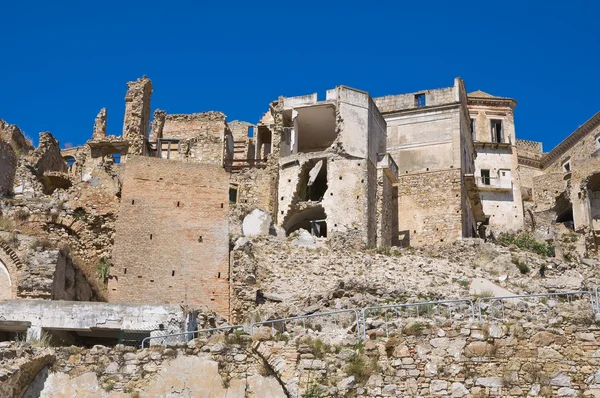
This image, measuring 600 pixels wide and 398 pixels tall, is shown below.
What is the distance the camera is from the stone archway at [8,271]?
22797mm

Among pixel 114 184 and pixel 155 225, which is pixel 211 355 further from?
pixel 114 184

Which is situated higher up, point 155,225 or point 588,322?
point 155,225

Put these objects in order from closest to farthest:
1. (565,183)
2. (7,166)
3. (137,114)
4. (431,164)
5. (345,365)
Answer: (345,365), (7,166), (431,164), (137,114), (565,183)

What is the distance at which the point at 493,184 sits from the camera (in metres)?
48.3

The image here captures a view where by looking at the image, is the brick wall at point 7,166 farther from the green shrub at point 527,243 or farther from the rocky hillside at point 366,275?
the green shrub at point 527,243

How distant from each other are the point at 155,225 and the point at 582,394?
15.8 metres

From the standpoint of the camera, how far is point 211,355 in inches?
659

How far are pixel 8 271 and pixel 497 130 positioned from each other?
35.4 metres

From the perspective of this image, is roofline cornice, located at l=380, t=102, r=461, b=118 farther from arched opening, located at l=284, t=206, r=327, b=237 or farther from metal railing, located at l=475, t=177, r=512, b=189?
metal railing, located at l=475, t=177, r=512, b=189

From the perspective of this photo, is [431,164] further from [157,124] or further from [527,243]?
[157,124]

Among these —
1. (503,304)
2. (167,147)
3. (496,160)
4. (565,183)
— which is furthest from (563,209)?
(503,304)

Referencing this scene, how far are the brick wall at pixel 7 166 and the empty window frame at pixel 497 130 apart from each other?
93.6 ft

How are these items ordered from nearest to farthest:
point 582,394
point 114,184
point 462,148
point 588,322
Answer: point 582,394
point 588,322
point 114,184
point 462,148

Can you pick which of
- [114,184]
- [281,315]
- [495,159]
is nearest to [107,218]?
[114,184]
